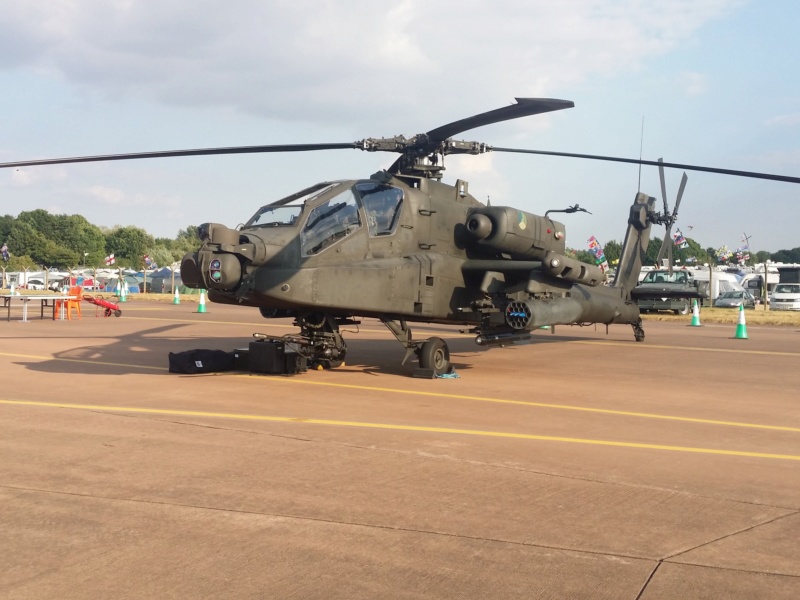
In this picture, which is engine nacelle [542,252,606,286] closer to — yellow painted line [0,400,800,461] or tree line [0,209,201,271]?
yellow painted line [0,400,800,461]

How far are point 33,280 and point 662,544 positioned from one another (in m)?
A: 86.9

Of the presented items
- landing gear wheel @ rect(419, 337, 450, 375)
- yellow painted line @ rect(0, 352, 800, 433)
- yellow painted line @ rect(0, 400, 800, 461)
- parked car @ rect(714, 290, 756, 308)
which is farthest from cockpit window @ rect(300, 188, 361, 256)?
parked car @ rect(714, 290, 756, 308)

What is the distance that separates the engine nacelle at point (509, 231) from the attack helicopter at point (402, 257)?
0.02m

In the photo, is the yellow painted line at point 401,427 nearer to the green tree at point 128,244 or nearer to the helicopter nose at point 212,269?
the helicopter nose at point 212,269

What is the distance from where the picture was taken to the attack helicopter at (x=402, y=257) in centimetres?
1100

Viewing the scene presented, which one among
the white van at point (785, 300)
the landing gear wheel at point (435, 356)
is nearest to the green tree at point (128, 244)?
the white van at point (785, 300)

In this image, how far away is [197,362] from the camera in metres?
12.4

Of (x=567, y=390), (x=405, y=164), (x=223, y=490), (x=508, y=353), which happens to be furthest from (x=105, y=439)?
(x=508, y=353)

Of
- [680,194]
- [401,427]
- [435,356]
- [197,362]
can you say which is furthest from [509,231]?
[680,194]

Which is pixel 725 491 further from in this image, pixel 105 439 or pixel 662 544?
pixel 105 439

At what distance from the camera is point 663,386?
12.0 m

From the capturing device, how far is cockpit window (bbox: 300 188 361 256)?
11.7m

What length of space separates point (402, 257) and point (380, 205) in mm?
949

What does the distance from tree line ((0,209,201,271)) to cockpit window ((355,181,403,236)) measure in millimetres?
100401
